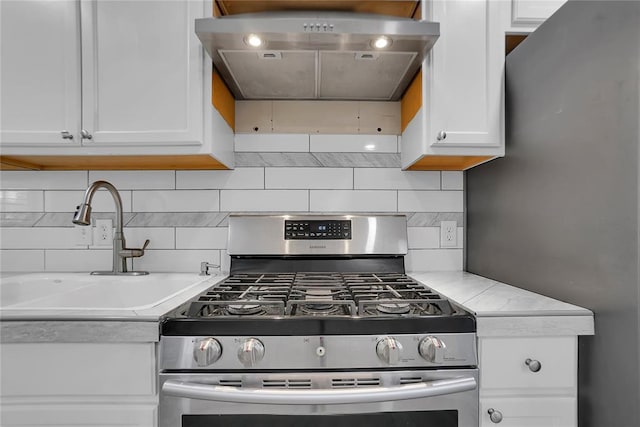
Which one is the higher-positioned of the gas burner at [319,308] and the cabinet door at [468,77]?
the cabinet door at [468,77]

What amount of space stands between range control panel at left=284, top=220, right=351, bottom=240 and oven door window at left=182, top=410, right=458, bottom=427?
2.51 feet

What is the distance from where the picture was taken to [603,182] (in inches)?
34.7

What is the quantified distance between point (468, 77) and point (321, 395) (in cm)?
116

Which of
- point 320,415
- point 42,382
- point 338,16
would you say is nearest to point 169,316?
point 42,382

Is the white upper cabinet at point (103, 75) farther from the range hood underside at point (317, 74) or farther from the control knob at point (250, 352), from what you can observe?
the control knob at point (250, 352)

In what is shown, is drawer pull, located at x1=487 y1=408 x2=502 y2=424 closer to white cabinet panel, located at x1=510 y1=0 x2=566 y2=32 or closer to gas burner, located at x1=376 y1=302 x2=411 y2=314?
gas burner, located at x1=376 y1=302 x2=411 y2=314

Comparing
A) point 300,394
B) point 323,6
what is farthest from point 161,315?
point 323,6

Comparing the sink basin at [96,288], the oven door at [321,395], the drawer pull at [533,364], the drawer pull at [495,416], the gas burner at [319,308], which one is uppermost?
the gas burner at [319,308]

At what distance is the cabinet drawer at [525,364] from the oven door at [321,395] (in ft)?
0.22

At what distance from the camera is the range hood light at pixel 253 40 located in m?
1.09

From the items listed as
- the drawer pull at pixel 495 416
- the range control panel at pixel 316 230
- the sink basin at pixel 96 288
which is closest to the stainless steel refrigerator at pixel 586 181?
the drawer pull at pixel 495 416

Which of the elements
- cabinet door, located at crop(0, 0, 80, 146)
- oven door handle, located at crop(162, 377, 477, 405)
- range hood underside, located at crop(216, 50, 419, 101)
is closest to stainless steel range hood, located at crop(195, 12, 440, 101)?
range hood underside, located at crop(216, 50, 419, 101)

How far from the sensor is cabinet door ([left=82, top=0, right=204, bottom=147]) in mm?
1229

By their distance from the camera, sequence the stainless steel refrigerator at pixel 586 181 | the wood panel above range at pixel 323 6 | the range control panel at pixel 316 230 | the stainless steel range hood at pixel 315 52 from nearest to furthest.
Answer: the stainless steel refrigerator at pixel 586 181 < the stainless steel range hood at pixel 315 52 < the wood panel above range at pixel 323 6 < the range control panel at pixel 316 230
